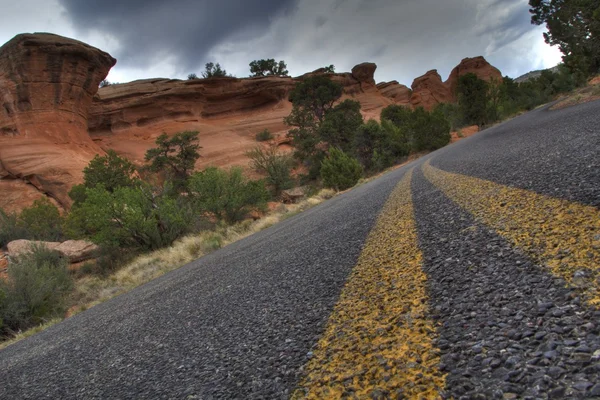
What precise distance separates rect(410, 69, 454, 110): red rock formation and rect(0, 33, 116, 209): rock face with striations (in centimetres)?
5613

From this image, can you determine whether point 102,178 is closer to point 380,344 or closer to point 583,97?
point 583,97

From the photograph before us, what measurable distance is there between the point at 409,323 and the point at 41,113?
40.0m

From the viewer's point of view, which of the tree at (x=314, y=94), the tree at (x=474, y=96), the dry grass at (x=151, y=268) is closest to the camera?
the dry grass at (x=151, y=268)

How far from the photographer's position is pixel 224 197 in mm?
19141

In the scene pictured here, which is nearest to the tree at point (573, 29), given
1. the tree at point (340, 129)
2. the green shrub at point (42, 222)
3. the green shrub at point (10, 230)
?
the tree at point (340, 129)

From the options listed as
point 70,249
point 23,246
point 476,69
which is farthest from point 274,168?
point 476,69

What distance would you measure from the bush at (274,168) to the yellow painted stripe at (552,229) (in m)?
29.1

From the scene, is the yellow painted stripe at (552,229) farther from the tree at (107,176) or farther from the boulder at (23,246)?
the tree at (107,176)

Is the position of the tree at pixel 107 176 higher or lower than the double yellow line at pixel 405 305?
higher

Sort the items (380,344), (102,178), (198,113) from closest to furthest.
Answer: (380,344), (102,178), (198,113)

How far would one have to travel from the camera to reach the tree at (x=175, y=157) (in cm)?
3312

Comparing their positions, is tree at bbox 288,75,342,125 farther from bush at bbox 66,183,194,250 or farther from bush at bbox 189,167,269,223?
bush at bbox 66,183,194,250

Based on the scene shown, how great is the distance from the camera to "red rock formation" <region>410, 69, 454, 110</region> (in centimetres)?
6625

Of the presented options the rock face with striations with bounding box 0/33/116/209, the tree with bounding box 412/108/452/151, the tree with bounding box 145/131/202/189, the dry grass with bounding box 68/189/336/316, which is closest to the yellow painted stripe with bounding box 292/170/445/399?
the dry grass with bounding box 68/189/336/316
